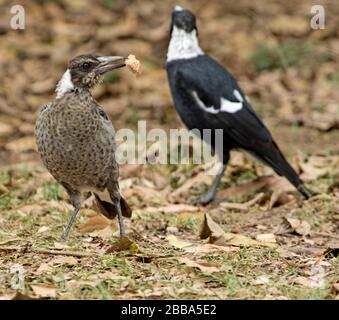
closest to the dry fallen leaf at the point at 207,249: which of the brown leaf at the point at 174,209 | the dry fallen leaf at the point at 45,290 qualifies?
the dry fallen leaf at the point at 45,290

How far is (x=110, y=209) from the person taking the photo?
5570mm

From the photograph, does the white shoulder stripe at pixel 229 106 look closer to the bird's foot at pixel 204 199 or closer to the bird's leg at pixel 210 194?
the bird's leg at pixel 210 194

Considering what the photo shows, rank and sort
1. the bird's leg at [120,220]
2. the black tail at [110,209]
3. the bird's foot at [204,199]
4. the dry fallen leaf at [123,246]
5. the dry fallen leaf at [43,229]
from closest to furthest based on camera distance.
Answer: the dry fallen leaf at [123,246] → the bird's leg at [120,220] → the dry fallen leaf at [43,229] → the black tail at [110,209] → the bird's foot at [204,199]

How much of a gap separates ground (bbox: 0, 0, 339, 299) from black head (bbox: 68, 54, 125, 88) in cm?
89

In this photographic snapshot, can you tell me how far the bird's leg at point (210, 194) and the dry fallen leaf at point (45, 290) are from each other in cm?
294

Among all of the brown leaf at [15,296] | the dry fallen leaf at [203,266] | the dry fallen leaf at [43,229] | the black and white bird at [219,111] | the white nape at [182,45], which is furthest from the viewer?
the white nape at [182,45]

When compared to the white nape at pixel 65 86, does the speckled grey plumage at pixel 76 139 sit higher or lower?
lower

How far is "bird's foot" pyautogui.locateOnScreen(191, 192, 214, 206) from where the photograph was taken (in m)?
6.78

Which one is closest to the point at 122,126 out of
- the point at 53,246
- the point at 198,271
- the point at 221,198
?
the point at 221,198

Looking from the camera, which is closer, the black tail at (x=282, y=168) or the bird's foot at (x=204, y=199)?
the black tail at (x=282, y=168)

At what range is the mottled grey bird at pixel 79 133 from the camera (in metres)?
5.00

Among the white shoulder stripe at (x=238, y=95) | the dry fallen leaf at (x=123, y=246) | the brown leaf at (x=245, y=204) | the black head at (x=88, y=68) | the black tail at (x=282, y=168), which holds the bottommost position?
the brown leaf at (x=245, y=204)

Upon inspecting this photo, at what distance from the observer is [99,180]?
5211 mm

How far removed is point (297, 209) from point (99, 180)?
1.73m
